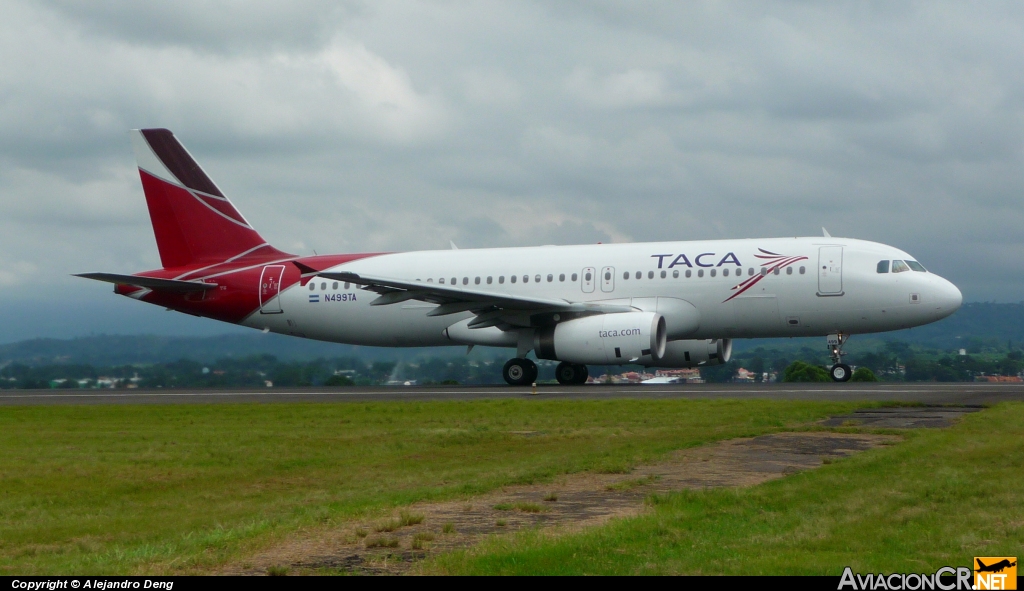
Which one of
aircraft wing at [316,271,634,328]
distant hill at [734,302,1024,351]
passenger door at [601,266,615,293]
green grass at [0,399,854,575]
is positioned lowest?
green grass at [0,399,854,575]

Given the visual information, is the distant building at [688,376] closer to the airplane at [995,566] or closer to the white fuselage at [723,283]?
the white fuselage at [723,283]

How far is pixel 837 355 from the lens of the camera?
97.0 feet

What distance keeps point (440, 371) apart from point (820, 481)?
26511 millimetres

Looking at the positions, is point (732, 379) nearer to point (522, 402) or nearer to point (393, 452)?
point (522, 402)

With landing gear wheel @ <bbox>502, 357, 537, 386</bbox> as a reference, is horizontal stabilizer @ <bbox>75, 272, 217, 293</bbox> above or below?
above

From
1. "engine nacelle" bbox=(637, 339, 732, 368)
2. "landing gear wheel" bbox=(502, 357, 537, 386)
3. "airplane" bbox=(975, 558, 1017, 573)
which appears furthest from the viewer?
"engine nacelle" bbox=(637, 339, 732, 368)

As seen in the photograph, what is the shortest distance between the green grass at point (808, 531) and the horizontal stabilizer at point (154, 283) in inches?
995

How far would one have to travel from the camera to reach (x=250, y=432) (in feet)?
56.1

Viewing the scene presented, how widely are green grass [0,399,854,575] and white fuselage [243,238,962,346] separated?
8.13 m

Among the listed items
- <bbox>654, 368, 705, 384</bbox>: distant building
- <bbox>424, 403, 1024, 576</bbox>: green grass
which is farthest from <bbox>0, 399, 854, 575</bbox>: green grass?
<bbox>654, 368, 705, 384</bbox>: distant building

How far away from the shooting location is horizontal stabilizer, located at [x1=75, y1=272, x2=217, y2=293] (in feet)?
104

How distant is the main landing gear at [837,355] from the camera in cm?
2894

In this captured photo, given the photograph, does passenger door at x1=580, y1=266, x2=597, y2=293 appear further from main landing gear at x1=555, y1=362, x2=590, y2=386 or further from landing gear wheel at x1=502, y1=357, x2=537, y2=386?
landing gear wheel at x1=502, y1=357, x2=537, y2=386

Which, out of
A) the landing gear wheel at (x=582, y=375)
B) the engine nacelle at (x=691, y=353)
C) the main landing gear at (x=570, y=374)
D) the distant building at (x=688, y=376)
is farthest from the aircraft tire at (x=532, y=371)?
Result: the distant building at (x=688, y=376)
